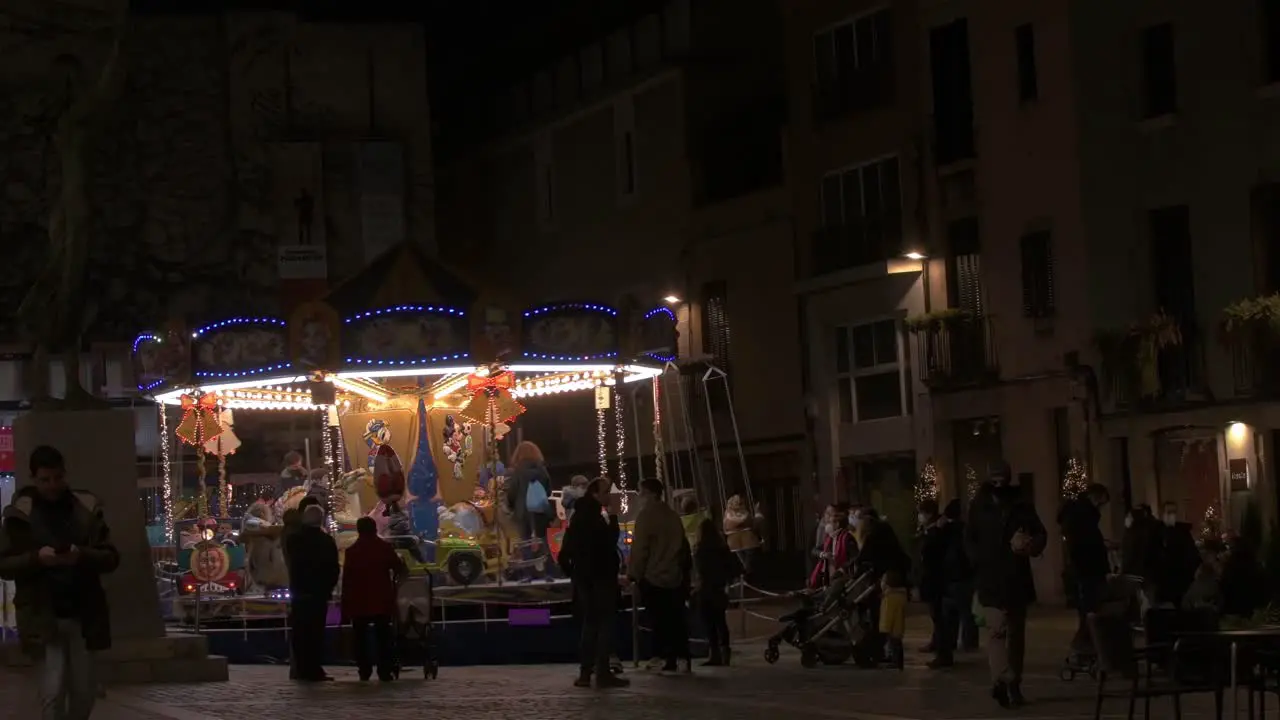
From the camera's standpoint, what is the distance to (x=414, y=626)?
24922 mm

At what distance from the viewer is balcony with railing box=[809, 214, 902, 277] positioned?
144ft

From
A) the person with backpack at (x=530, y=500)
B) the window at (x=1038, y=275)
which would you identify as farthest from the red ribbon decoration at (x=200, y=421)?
the window at (x=1038, y=275)

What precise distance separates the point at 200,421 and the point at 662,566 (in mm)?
12574

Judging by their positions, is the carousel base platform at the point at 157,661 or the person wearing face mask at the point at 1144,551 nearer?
the carousel base platform at the point at 157,661

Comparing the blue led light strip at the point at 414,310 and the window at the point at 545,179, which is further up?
the window at the point at 545,179

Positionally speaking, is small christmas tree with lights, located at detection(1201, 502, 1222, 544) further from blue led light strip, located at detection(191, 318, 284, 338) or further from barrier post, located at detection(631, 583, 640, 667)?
blue led light strip, located at detection(191, 318, 284, 338)

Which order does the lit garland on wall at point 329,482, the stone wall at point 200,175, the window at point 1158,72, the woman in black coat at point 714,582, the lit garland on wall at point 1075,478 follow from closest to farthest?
the woman in black coat at point 714,582 → the lit garland on wall at point 329,482 → the window at point 1158,72 → the lit garland on wall at point 1075,478 → the stone wall at point 200,175

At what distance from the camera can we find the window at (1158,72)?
124ft

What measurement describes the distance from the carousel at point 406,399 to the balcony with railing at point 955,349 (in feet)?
29.5

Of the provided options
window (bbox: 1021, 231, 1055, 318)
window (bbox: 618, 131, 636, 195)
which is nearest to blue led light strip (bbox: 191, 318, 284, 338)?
window (bbox: 1021, 231, 1055, 318)

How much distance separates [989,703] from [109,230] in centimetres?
4322

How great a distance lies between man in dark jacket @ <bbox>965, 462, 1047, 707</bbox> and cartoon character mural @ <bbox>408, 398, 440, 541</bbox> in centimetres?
1445

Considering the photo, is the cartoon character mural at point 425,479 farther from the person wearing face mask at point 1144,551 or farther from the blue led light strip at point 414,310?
the person wearing face mask at point 1144,551

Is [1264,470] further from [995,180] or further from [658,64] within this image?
[658,64]
